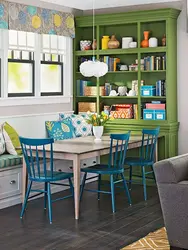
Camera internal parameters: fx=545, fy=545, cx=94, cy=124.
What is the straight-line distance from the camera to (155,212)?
629cm

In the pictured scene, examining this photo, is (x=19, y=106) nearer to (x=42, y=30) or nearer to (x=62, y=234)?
(x=42, y=30)

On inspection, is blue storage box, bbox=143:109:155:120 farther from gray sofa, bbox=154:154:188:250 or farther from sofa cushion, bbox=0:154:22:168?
gray sofa, bbox=154:154:188:250

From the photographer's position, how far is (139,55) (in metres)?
8.06

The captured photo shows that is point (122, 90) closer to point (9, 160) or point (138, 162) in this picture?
point (138, 162)

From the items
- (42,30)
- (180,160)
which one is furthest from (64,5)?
(180,160)

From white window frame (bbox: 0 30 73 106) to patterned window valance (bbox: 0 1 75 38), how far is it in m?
0.16

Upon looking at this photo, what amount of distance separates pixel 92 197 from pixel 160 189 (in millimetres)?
2428

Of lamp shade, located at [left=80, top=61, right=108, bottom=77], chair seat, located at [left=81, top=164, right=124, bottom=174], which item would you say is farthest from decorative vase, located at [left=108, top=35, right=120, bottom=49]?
chair seat, located at [left=81, top=164, right=124, bottom=174]

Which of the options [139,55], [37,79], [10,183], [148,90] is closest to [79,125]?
[37,79]

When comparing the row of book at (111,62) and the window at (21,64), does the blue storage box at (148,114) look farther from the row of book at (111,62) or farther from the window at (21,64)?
the window at (21,64)

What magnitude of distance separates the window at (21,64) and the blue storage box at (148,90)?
1635 millimetres

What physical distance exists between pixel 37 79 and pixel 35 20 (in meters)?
0.84

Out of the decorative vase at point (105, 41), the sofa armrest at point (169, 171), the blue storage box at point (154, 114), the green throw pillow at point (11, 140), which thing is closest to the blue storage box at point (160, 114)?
the blue storage box at point (154, 114)

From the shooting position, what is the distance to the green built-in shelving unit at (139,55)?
787 cm
